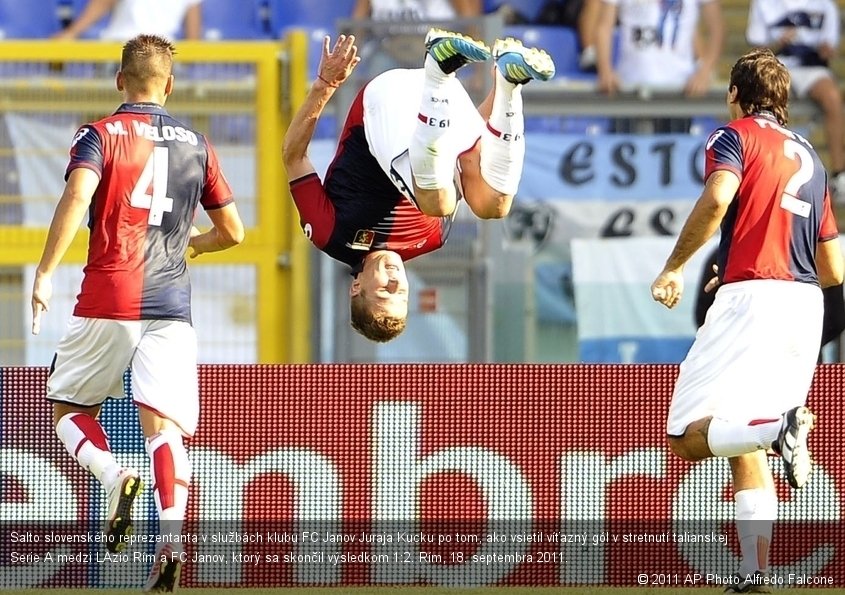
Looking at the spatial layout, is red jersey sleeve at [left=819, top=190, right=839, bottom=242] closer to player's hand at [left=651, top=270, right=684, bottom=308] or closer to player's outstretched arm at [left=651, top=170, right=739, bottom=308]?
player's outstretched arm at [left=651, top=170, right=739, bottom=308]

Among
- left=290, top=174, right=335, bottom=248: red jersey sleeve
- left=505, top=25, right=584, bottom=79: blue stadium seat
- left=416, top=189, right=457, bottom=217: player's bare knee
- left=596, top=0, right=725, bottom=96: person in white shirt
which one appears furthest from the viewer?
left=505, top=25, right=584, bottom=79: blue stadium seat

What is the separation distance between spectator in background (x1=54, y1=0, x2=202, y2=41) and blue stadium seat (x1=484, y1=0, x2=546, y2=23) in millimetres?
2230

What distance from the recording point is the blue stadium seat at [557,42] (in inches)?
480

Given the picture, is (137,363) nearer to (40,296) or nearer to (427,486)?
(40,296)

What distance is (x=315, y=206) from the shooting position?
7.18 m

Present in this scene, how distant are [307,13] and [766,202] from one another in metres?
6.86

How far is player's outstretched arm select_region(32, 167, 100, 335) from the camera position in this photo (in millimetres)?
6293

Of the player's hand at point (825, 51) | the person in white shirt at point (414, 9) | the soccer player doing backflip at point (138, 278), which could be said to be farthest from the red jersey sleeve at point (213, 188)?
the player's hand at point (825, 51)

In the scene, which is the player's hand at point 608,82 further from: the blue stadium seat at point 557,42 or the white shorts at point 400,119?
the white shorts at point 400,119

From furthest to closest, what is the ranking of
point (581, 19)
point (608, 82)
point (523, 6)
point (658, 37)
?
point (523, 6)
point (581, 19)
point (658, 37)
point (608, 82)

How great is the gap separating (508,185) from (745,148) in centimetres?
107

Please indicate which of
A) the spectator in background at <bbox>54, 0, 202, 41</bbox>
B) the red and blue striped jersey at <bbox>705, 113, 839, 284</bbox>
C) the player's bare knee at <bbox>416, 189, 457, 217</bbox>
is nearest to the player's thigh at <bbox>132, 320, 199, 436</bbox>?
the player's bare knee at <bbox>416, 189, 457, 217</bbox>

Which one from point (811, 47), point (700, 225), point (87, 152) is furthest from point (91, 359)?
point (811, 47)

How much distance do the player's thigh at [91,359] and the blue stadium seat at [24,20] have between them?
6305 mm
